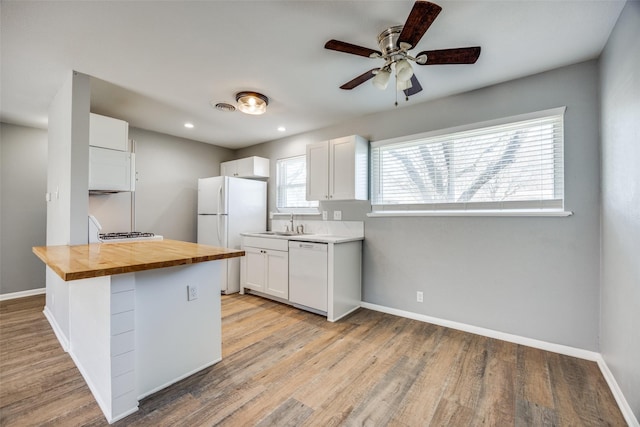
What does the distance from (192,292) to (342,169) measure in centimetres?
210

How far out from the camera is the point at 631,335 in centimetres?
160

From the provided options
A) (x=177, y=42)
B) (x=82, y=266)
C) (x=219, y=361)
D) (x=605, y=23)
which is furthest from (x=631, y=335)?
(x=177, y=42)

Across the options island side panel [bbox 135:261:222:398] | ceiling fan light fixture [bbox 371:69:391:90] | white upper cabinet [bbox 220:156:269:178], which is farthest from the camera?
white upper cabinet [bbox 220:156:269:178]

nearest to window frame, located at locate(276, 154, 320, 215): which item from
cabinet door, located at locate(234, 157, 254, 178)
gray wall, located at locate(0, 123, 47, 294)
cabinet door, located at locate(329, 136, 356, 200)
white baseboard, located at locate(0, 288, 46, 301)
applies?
cabinet door, located at locate(234, 157, 254, 178)

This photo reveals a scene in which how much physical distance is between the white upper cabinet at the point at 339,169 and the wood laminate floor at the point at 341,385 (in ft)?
5.14

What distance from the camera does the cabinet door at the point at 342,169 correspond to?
3264mm

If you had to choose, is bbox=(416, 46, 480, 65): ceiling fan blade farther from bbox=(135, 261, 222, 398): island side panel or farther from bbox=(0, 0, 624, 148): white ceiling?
bbox=(135, 261, 222, 398): island side panel

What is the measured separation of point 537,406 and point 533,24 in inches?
94.8

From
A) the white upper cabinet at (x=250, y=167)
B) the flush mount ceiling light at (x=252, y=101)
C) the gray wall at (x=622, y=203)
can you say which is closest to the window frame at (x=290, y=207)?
the white upper cabinet at (x=250, y=167)

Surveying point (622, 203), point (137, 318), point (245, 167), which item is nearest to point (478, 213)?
point (622, 203)

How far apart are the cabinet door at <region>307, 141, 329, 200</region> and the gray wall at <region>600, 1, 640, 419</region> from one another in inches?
97.3

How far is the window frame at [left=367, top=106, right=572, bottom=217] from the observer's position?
238 centimetres

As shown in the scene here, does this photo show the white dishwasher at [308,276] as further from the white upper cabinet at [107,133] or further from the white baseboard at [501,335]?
the white upper cabinet at [107,133]

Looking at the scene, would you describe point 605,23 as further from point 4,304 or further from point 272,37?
point 4,304
